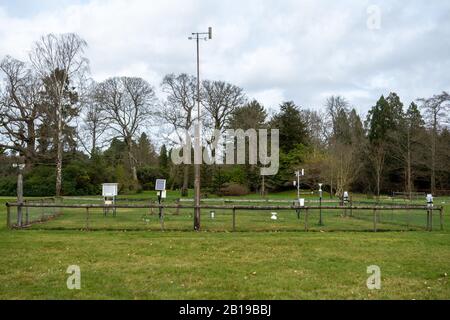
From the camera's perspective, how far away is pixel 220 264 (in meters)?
9.06

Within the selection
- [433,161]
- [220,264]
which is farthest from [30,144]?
[433,161]

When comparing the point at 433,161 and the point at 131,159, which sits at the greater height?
the point at 131,159

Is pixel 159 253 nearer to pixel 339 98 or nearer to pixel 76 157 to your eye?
pixel 76 157

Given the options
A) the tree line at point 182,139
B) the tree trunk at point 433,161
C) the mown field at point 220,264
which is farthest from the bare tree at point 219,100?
the mown field at point 220,264

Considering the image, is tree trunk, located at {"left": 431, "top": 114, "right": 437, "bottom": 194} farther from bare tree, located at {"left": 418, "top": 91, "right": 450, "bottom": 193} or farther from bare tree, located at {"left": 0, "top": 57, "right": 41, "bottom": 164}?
bare tree, located at {"left": 0, "top": 57, "right": 41, "bottom": 164}

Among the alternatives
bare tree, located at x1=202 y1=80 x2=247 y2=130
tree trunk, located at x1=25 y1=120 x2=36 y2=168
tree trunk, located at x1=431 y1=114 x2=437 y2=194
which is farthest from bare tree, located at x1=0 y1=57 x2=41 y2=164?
tree trunk, located at x1=431 y1=114 x2=437 y2=194

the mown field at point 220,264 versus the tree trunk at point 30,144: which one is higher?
the tree trunk at point 30,144

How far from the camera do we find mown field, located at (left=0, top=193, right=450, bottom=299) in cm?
695

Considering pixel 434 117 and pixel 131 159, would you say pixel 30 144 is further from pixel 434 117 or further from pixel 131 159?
pixel 434 117

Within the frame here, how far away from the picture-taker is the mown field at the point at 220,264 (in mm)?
6949

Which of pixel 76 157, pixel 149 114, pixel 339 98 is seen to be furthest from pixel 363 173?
pixel 76 157

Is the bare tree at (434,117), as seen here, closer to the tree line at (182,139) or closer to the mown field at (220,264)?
the tree line at (182,139)

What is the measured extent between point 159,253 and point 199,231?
4.80 m

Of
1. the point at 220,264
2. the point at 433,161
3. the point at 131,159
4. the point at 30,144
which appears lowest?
the point at 220,264
